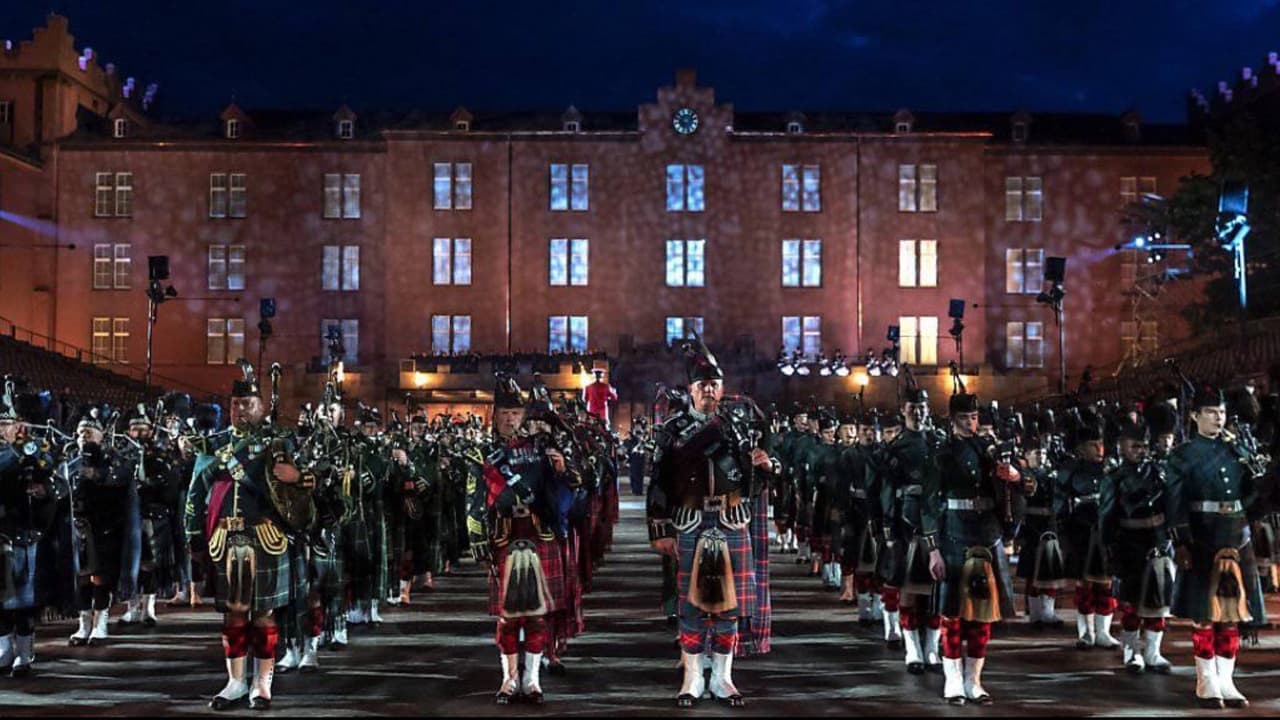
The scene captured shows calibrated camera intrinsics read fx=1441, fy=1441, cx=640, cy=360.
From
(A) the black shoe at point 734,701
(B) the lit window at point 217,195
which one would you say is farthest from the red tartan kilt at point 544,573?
(B) the lit window at point 217,195

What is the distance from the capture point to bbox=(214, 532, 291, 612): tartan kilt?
1076cm

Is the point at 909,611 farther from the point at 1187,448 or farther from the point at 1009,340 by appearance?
the point at 1009,340

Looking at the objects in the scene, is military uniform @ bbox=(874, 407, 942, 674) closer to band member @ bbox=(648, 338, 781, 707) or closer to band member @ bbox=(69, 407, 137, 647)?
band member @ bbox=(648, 338, 781, 707)

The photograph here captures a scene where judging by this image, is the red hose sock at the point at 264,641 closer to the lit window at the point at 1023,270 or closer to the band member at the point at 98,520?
the band member at the point at 98,520

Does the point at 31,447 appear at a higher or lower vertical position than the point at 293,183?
lower

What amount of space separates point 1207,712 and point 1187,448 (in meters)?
2.10

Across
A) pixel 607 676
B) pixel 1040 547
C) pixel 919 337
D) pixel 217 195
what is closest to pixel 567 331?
pixel 919 337

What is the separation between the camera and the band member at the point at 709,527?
35.4ft

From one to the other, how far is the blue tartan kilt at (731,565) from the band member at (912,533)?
156 cm

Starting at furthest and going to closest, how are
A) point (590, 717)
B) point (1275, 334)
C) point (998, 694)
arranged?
point (1275, 334) → point (998, 694) → point (590, 717)

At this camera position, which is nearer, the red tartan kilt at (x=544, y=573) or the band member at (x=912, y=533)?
the red tartan kilt at (x=544, y=573)

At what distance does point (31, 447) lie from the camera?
1312cm

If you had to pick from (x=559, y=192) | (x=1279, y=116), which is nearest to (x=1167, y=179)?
(x=1279, y=116)

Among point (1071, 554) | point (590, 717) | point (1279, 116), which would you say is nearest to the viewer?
point (590, 717)
